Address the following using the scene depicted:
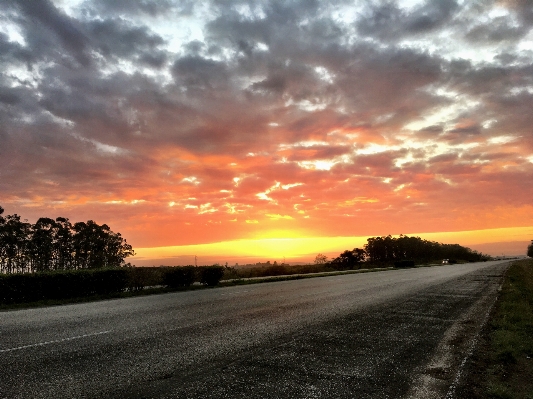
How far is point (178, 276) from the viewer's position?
81.1 ft

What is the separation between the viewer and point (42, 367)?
19.5 feet

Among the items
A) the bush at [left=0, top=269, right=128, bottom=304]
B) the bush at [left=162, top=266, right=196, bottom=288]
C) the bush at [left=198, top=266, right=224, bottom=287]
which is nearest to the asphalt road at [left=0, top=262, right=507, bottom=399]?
the bush at [left=0, top=269, right=128, bottom=304]

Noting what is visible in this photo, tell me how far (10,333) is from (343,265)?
60147mm

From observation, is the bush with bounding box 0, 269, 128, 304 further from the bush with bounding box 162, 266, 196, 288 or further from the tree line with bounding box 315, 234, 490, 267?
the tree line with bounding box 315, 234, 490, 267

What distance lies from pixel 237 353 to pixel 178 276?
1892cm

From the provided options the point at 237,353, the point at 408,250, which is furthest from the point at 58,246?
the point at 408,250

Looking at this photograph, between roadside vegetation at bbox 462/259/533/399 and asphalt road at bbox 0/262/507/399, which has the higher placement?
asphalt road at bbox 0/262/507/399

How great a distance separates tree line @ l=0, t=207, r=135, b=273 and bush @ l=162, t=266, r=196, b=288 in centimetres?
4101

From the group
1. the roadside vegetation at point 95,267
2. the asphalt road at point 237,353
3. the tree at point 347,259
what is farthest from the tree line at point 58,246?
the asphalt road at point 237,353

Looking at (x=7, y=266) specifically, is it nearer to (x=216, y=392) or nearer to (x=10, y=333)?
(x=10, y=333)

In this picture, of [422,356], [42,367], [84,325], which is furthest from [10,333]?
[422,356]

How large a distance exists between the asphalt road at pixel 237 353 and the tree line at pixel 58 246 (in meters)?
56.2

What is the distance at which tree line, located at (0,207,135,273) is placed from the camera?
59097 millimetres

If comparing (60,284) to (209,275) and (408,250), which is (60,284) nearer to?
(209,275)
